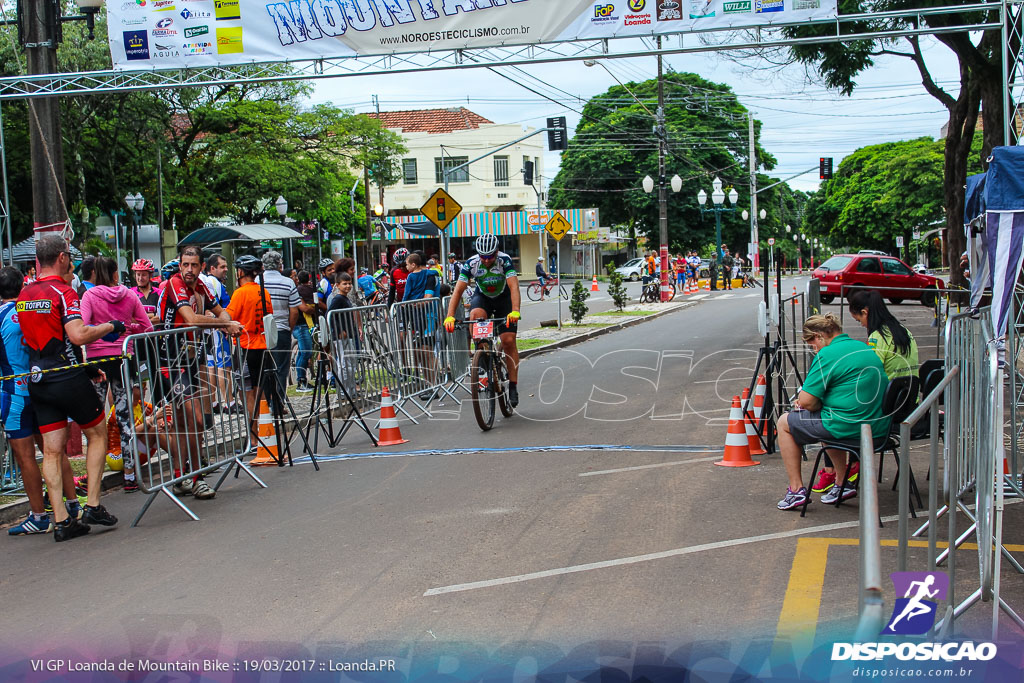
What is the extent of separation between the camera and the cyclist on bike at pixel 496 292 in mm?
10570

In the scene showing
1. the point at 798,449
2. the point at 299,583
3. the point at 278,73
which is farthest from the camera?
the point at 278,73

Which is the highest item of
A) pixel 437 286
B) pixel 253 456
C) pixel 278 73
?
pixel 278 73

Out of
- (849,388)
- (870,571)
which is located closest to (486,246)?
(849,388)

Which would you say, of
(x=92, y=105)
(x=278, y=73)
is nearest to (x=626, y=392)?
(x=278, y=73)

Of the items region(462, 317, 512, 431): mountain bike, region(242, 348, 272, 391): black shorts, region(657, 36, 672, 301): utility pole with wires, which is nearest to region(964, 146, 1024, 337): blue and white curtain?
region(462, 317, 512, 431): mountain bike

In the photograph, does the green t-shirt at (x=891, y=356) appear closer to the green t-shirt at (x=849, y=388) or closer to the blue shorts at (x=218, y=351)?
the green t-shirt at (x=849, y=388)

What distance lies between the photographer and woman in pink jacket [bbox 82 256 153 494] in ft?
25.6

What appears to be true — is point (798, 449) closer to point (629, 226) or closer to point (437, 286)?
point (437, 286)

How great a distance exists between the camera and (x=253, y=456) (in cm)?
964

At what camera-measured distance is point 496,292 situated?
10.8 meters

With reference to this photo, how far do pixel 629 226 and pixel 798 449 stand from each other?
62602 mm

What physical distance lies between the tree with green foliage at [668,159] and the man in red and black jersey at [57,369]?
187 feet

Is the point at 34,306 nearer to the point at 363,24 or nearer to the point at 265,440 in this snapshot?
the point at 265,440

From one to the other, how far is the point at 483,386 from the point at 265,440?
2309 mm
